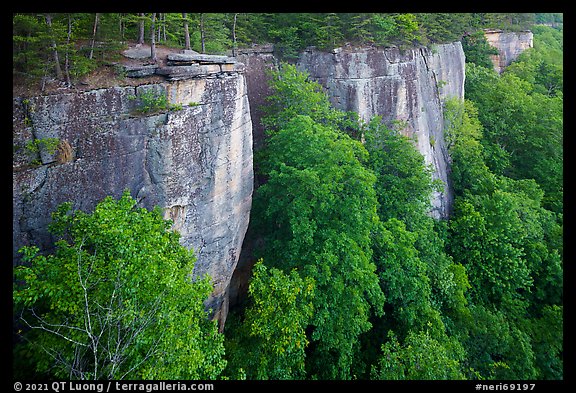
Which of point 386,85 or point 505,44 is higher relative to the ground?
point 505,44

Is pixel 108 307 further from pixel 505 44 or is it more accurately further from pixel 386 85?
pixel 505 44

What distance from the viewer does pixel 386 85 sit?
16.5 meters

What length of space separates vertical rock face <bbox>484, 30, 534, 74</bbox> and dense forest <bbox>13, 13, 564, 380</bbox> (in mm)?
13692

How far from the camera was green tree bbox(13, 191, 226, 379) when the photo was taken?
21.4ft

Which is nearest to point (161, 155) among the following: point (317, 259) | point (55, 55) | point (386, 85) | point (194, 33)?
point (55, 55)

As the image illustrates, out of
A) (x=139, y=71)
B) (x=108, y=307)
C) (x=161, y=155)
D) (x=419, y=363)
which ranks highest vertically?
(x=139, y=71)

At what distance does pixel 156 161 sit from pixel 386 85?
1187 cm

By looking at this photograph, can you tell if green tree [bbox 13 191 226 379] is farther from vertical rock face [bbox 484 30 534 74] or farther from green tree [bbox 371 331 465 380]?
vertical rock face [bbox 484 30 534 74]
